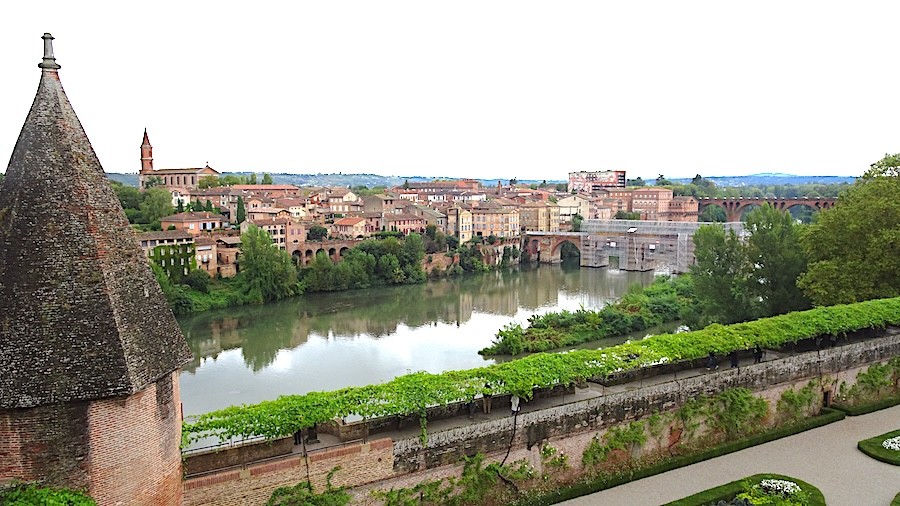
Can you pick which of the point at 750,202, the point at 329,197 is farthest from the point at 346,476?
the point at 750,202

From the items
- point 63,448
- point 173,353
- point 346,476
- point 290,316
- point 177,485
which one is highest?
point 173,353

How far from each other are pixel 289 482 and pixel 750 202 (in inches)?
3665

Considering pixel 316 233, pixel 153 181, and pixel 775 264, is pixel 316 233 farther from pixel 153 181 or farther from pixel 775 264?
pixel 775 264

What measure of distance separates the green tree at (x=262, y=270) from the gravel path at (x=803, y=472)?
36126 millimetres

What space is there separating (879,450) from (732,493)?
455 centimetres

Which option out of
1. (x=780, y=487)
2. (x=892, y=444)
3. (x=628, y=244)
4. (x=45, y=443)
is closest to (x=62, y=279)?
(x=45, y=443)

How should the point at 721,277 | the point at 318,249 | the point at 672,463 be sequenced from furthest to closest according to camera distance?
the point at 318,249, the point at 721,277, the point at 672,463

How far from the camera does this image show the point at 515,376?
14273mm

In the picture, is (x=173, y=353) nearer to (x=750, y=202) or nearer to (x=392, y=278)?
(x=392, y=278)

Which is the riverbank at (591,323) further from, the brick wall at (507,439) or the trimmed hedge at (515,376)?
the brick wall at (507,439)

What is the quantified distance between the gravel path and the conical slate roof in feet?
29.7

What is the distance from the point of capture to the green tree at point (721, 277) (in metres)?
27.3

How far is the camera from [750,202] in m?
94.0

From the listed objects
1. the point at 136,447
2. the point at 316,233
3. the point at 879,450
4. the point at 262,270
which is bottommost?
the point at 879,450
